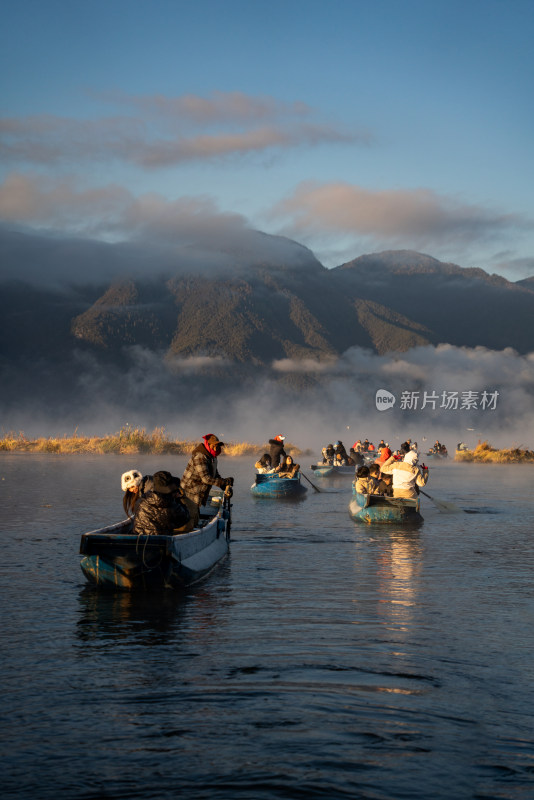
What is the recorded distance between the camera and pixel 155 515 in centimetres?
1365

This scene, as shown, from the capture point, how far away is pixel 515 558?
18484 mm

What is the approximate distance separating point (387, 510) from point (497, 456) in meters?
58.9

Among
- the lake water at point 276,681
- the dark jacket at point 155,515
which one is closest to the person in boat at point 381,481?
the lake water at point 276,681

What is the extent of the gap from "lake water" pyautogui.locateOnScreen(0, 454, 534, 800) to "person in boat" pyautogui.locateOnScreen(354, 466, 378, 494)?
673 cm

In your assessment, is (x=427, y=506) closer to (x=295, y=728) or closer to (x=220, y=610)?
(x=220, y=610)

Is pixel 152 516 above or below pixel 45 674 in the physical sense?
above

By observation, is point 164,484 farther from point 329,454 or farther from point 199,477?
point 329,454

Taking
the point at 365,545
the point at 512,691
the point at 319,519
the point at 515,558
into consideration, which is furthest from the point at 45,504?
the point at 512,691

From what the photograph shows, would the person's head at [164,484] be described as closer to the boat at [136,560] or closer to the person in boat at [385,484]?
the boat at [136,560]

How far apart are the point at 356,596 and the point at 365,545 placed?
6636 millimetres

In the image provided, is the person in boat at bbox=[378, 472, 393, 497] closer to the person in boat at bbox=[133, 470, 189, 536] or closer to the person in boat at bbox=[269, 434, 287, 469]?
the person in boat at bbox=[269, 434, 287, 469]

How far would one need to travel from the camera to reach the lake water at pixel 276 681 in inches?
258

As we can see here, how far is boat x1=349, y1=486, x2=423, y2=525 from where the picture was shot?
23.6m

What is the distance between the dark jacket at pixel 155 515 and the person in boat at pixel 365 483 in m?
11.7
